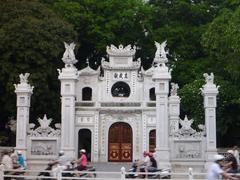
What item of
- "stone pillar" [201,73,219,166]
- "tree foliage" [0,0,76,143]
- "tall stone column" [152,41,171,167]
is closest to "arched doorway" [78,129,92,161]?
"tree foliage" [0,0,76,143]

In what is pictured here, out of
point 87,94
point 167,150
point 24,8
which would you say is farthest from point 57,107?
point 167,150

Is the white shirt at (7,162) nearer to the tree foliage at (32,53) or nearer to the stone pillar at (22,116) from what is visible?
the stone pillar at (22,116)

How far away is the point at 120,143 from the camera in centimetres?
3231

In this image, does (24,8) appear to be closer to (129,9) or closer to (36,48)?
(36,48)

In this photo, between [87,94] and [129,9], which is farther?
[129,9]

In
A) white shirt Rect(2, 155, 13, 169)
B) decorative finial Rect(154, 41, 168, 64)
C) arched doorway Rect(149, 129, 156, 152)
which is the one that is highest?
decorative finial Rect(154, 41, 168, 64)

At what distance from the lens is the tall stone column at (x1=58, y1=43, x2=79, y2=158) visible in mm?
26141

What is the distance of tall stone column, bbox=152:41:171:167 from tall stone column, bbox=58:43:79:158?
175 inches

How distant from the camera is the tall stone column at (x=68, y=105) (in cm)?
2614

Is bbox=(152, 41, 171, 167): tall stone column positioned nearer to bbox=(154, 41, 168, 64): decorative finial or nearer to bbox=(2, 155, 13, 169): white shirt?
bbox=(154, 41, 168, 64): decorative finial

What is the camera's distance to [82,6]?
42312 mm

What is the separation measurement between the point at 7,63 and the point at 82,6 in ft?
35.1

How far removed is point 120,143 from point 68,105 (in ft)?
21.7

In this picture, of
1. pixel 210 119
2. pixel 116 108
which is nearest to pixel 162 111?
pixel 210 119
